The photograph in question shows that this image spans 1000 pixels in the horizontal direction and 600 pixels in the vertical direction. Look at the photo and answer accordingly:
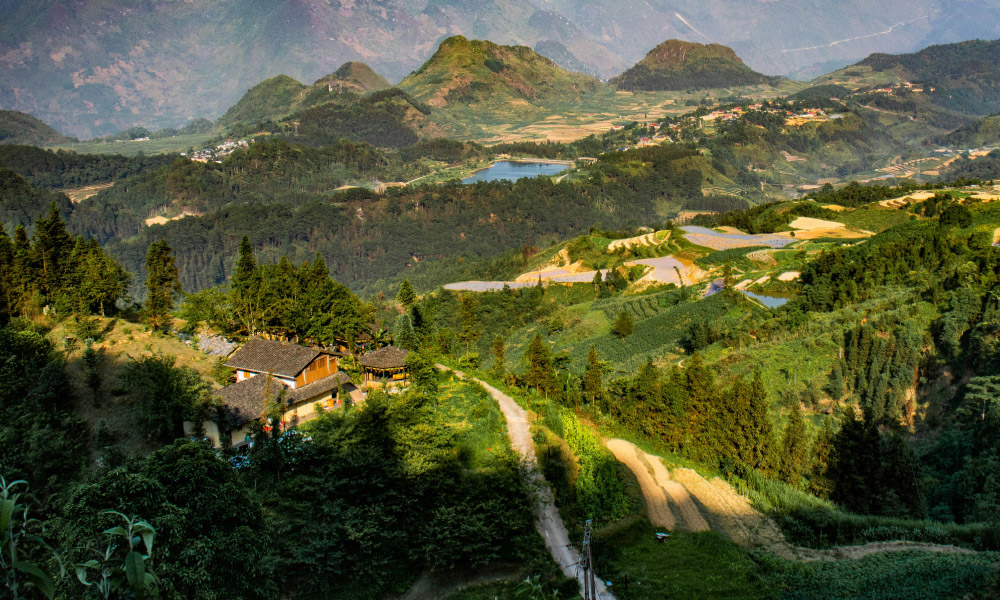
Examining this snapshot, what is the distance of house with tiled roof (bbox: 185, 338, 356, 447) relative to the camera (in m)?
26.2

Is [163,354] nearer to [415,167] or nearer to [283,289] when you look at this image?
[283,289]

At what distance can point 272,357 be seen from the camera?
3088cm

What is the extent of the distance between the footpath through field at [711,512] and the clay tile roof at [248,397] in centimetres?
1425

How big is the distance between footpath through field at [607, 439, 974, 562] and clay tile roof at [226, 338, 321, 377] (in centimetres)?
1447

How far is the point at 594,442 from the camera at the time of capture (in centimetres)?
2492

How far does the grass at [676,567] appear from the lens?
54.1ft

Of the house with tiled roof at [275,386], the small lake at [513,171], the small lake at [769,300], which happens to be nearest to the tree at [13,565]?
the house with tiled roof at [275,386]

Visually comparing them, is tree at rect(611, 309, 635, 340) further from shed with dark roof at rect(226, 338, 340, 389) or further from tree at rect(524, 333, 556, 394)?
shed with dark roof at rect(226, 338, 340, 389)

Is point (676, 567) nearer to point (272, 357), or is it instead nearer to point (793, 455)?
point (793, 455)

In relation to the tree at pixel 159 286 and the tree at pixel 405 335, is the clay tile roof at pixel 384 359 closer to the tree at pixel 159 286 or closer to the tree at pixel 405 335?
the tree at pixel 405 335

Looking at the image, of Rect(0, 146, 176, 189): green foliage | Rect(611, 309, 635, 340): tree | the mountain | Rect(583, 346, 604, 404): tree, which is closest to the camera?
Rect(583, 346, 604, 404): tree

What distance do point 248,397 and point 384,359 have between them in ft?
26.2

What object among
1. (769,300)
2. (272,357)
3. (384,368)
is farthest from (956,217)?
(272,357)

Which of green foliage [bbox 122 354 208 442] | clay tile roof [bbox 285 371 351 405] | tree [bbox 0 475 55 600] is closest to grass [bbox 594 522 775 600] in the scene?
tree [bbox 0 475 55 600]
